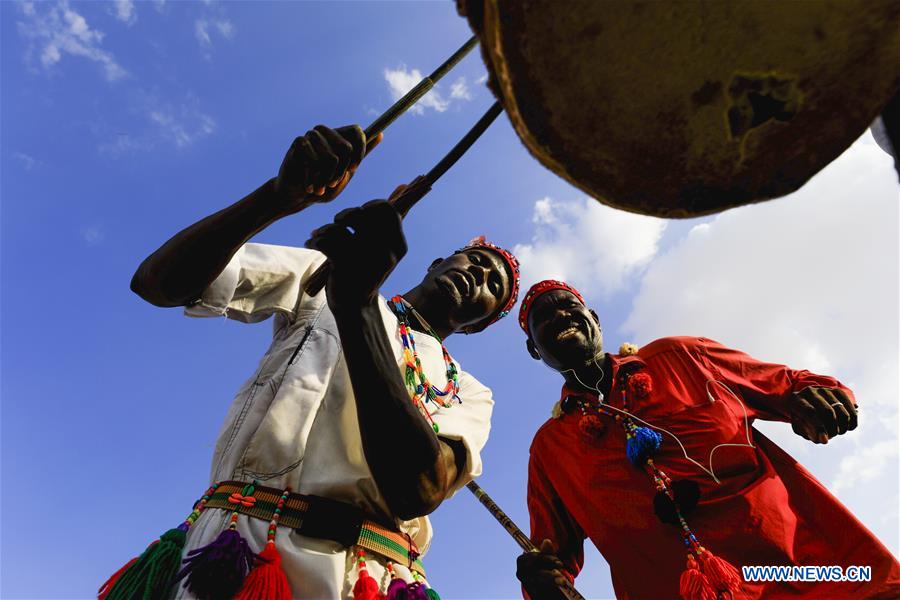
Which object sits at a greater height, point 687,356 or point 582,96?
point 687,356

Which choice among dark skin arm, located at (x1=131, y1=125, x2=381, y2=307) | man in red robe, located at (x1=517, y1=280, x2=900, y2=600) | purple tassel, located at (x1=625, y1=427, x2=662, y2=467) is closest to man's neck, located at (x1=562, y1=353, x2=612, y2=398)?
man in red robe, located at (x1=517, y1=280, x2=900, y2=600)

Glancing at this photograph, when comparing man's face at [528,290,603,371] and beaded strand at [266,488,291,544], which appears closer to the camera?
beaded strand at [266,488,291,544]

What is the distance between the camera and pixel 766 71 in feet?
3.66

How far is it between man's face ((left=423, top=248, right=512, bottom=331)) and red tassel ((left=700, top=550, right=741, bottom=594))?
180 cm

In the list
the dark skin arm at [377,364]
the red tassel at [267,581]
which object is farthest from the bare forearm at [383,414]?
the red tassel at [267,581]

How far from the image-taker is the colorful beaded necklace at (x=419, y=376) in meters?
2.26

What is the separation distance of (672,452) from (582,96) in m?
3.17

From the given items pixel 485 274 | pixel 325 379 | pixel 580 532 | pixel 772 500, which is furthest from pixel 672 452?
pixel 325 379

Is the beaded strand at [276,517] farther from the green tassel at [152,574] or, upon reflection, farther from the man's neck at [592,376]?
the man's neck at [592,376]

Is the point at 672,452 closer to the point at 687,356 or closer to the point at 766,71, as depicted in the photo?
the point at 687,356

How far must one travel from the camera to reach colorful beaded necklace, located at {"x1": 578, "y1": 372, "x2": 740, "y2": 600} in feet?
10.4

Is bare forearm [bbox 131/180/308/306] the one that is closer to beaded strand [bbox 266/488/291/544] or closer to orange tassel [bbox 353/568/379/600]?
beaded strand [bbox 266/488/291/544]

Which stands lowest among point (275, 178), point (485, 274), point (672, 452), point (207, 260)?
point (207, 260)

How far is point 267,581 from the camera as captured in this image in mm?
1654
